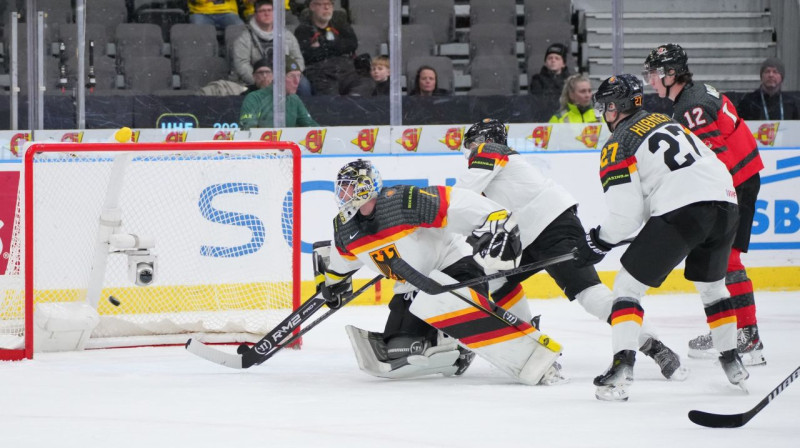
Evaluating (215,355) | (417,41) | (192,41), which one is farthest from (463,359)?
(192,41)

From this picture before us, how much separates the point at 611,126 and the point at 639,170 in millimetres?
259

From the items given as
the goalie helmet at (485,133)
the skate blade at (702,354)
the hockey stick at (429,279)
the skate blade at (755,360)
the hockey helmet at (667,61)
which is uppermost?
the hockey helmet at (667,61)

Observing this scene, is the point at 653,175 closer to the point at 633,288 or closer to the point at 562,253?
the point at 633,288

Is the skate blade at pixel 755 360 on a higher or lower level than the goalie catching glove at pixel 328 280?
lower

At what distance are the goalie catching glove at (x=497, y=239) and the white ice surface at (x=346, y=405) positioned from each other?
17.4 inches

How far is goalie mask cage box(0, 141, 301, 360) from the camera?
480 cm

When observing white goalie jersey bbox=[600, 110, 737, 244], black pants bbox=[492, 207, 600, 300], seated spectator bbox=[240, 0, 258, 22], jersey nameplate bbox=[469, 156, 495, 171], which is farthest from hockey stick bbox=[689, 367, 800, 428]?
seated spectator bbox=[240, 0, 258, 22]

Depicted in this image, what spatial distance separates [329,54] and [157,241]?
1583mm

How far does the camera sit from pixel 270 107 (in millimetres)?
6293

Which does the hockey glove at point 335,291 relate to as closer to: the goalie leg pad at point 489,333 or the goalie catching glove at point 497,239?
the goalie leg pad at point 489,333

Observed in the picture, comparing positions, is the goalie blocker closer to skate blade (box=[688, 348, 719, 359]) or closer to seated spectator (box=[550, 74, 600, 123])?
skate blade (box=[688, 348, 719, 359])

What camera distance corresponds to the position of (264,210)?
5.71 metres

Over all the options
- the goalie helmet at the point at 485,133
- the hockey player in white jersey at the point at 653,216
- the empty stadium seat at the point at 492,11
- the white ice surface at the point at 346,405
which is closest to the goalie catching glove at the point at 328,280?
the white ice surface at the point at 346,405

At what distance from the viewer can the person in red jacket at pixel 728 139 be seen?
14.4 ft
